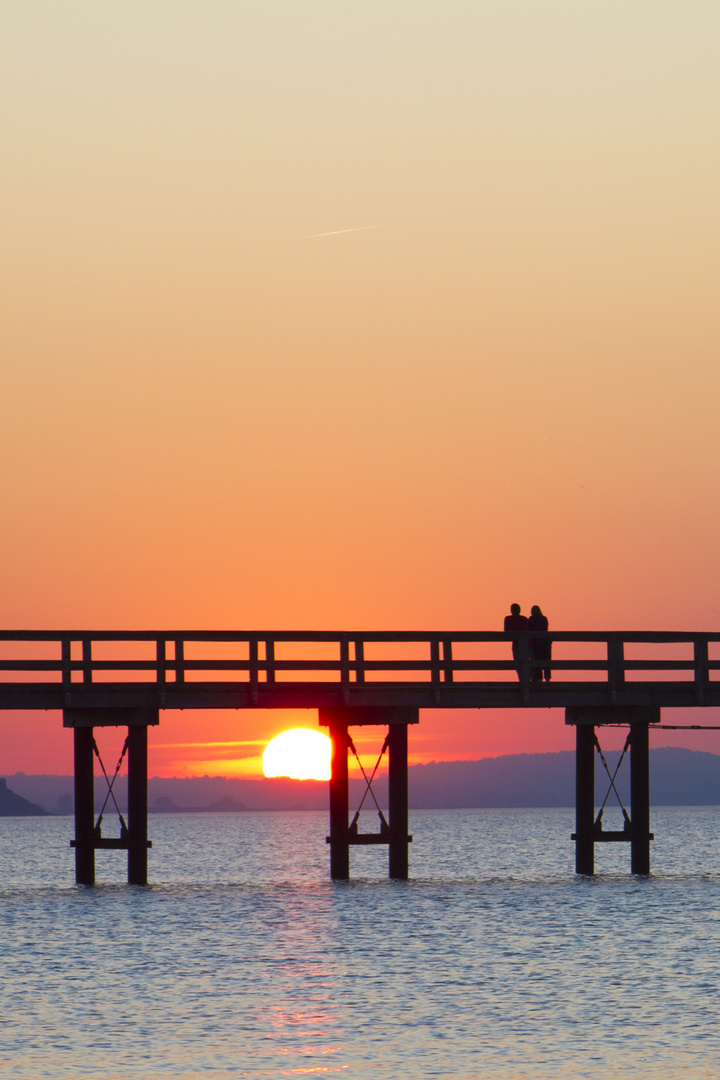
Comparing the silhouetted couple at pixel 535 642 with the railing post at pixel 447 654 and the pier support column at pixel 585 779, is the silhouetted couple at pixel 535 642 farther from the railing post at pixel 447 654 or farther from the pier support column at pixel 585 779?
the pier support column at pixel 585 779

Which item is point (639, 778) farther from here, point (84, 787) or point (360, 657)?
point (84, 787)

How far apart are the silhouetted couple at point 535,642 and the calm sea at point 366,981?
4.75 metres

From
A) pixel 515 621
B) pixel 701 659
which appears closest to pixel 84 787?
pixel 515 621

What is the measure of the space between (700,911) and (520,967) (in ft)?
32.9

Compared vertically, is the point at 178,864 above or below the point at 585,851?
below

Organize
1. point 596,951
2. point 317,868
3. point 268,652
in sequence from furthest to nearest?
1. point 317,868
2. point 268,652
3. point 596,951

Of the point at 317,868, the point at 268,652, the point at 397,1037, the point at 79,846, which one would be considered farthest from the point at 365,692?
the point at 317,868

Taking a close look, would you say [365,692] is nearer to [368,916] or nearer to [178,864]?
[368,916]

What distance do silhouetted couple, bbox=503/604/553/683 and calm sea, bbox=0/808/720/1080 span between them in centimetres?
475

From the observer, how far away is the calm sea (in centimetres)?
1850

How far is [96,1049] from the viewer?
62.4 feet

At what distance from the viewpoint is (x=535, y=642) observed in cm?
3177

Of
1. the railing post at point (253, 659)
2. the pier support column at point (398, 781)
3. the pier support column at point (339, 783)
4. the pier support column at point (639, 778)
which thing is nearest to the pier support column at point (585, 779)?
the pier support column at point (639, 778)

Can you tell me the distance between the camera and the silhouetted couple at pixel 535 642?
103 ft
